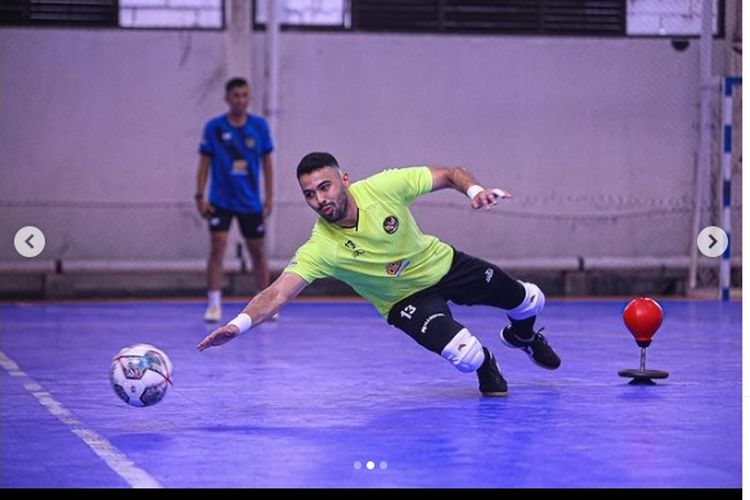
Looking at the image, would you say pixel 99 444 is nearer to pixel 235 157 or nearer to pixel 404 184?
pixel 404 184

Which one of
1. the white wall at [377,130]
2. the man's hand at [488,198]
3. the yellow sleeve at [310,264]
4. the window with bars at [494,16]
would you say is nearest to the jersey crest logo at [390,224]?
the yellow sleeve at [310,264]

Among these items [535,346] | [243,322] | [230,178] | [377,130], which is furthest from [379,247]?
[377,130]

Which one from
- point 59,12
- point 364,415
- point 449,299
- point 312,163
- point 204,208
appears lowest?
point 364,415

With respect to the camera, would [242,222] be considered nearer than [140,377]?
No

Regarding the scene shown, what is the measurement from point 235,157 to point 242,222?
1.88 feet

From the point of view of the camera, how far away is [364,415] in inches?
278

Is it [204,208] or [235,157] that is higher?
[235,157]

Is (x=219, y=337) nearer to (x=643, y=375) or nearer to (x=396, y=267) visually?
(x=396, y=267)

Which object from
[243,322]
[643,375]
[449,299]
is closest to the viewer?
[243,322]

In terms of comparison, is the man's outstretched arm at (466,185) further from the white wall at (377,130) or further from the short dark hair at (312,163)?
the white wall at (377,130)

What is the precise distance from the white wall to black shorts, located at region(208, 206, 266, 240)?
330 cm

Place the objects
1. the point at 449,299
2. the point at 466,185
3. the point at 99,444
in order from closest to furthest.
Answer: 1. the point at 99,444
2. the point at 466,185
3. the point at 449,299

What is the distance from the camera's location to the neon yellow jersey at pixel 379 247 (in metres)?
7.40

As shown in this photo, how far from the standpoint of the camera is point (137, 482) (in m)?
5.32
